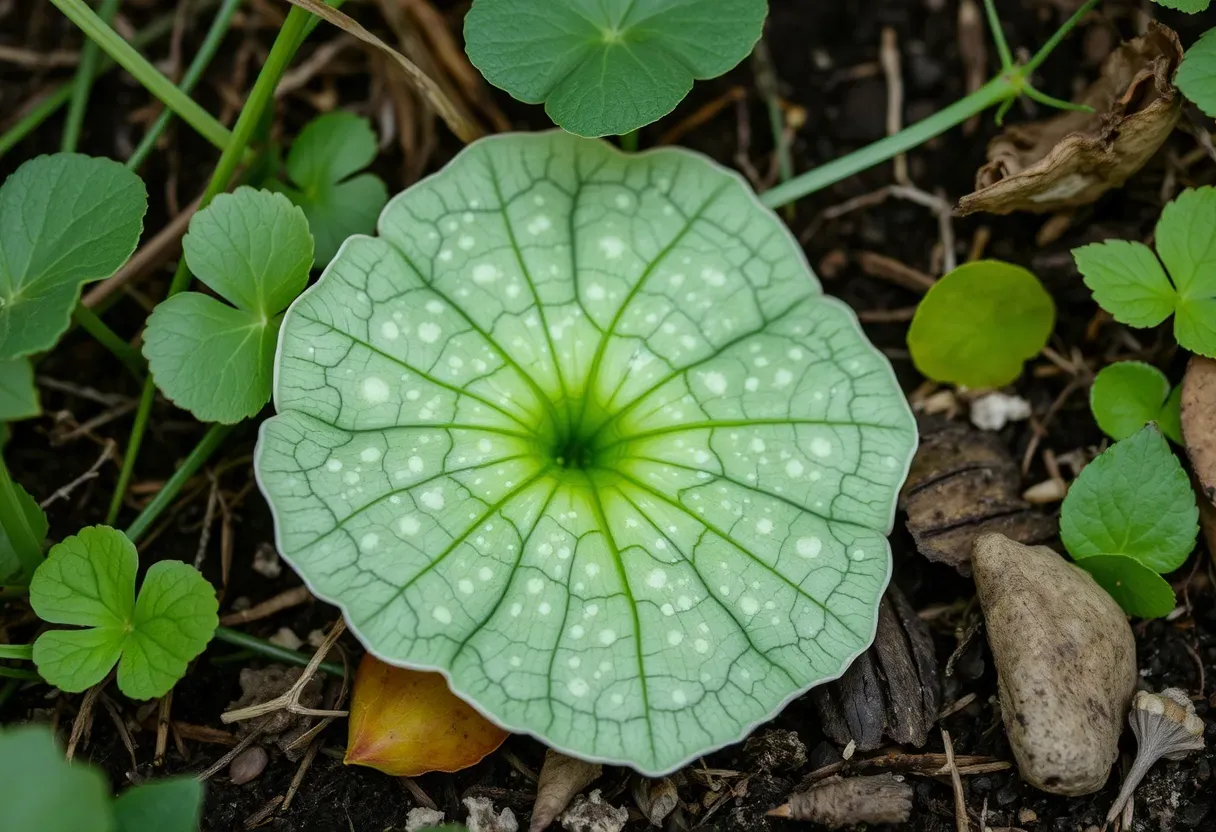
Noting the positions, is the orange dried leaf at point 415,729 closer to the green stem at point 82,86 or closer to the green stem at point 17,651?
the green stem at point 17,651

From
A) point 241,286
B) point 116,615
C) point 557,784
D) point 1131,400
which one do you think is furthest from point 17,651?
point 1131,400

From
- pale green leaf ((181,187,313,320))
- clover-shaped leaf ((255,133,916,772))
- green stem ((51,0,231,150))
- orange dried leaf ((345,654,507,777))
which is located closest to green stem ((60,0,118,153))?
green stem ((51,0,231,150))

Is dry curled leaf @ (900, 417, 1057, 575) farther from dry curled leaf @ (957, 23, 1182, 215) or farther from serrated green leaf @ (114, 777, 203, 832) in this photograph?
serrated green leaf @ (114, 777, 203, 832)

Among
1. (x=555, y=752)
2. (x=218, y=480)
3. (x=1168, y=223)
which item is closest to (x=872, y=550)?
(x=555, y=752)

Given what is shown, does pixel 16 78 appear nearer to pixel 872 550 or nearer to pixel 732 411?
pixel 732 411

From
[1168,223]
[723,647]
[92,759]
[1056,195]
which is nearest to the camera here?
[723,647]

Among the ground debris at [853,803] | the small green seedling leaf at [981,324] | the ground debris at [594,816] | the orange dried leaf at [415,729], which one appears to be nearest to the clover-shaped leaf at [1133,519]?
the small green seedling leaf at [981,324]

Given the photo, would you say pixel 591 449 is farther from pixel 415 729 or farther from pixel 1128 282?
pixel 1128 282
